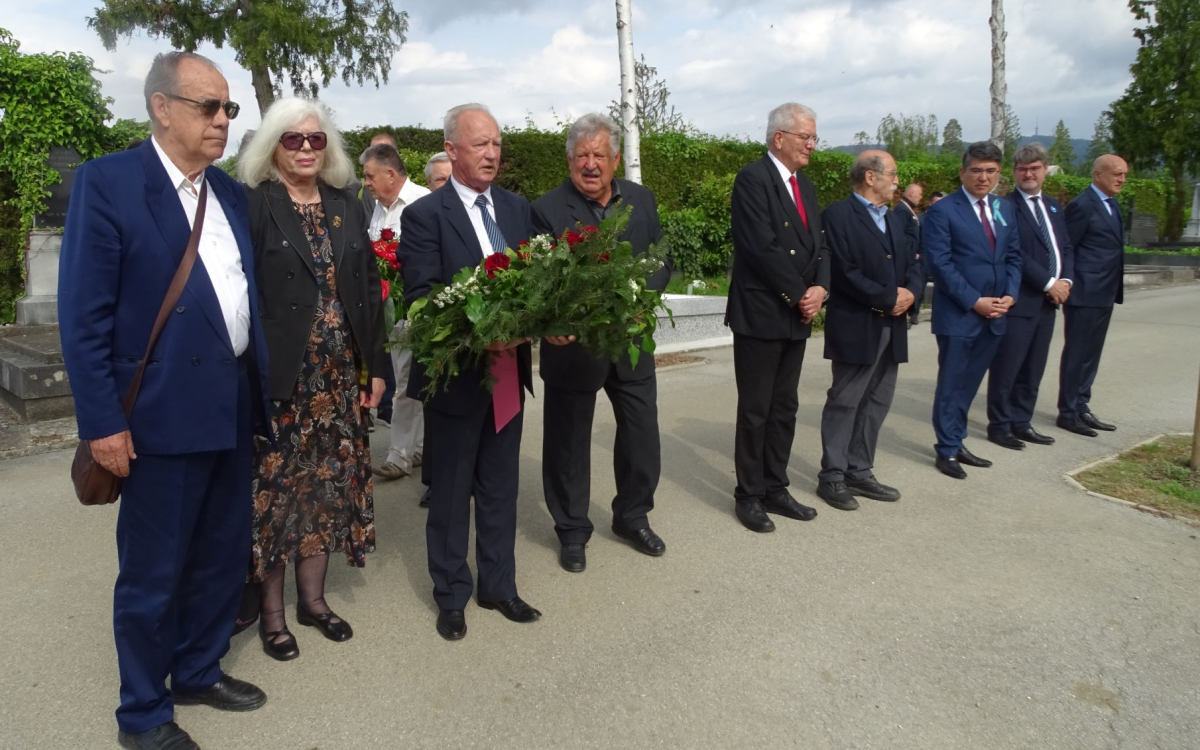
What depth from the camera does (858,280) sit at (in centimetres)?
535

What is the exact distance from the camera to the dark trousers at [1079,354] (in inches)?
285

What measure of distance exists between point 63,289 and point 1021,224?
21.8ft

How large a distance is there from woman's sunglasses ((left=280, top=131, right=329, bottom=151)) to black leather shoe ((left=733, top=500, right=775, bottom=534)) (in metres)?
3.09

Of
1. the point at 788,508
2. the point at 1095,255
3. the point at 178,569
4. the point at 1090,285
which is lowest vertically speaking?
the point at 788,508

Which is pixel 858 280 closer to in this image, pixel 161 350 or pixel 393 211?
pixel 393 211

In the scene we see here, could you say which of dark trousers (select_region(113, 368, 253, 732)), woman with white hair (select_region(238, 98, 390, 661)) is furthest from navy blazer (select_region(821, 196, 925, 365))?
dark trousers (select_region(113, 368, 253, 732))

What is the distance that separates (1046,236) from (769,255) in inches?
133

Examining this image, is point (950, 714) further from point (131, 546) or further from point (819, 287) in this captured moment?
point (131, 546)

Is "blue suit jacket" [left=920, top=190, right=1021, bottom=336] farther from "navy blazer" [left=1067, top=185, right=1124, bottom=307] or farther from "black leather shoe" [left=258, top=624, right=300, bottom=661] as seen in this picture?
"black leather shoe" [left=258, top=624, right=300, bottom=661]

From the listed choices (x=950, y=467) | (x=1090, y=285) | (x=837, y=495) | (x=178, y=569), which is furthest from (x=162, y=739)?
A: (x=1090, y=285)

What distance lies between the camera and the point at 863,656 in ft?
11.6

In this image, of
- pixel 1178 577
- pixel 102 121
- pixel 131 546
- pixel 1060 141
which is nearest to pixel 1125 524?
pixel 1178 577

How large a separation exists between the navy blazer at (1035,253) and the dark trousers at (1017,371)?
0.11m

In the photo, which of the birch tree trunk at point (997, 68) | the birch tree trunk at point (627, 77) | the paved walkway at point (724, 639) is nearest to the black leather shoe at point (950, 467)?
the paved walkway at point (724, 639)
